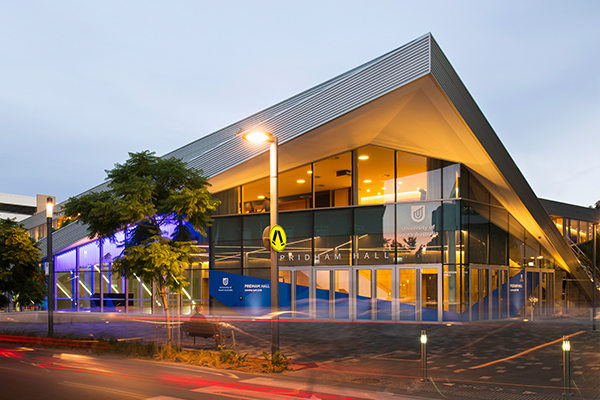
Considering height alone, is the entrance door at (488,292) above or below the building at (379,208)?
below

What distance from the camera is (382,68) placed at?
18.2 m

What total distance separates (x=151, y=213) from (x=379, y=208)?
12414 millimetres

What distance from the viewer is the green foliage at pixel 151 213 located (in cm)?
1398

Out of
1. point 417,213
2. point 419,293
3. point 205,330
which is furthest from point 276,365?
point 417,213

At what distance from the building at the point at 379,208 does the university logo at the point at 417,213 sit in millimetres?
49

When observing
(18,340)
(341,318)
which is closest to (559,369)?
(341,318)

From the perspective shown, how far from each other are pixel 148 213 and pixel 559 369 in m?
11.1

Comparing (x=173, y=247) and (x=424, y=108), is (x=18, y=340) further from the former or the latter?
(x=424, y=108)

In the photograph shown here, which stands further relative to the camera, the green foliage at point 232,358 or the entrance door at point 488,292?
the entrance door at point 488,292

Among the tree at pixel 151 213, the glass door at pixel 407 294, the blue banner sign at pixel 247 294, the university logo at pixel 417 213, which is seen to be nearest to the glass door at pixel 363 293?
the glass door at pixel 407 294

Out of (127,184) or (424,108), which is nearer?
(127,184)

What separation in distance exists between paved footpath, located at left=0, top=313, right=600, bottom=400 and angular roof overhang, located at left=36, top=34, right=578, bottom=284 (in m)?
6.98

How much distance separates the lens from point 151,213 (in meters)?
14.2

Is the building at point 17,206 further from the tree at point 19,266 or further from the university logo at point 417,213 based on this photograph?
the university logo at point 417,213
